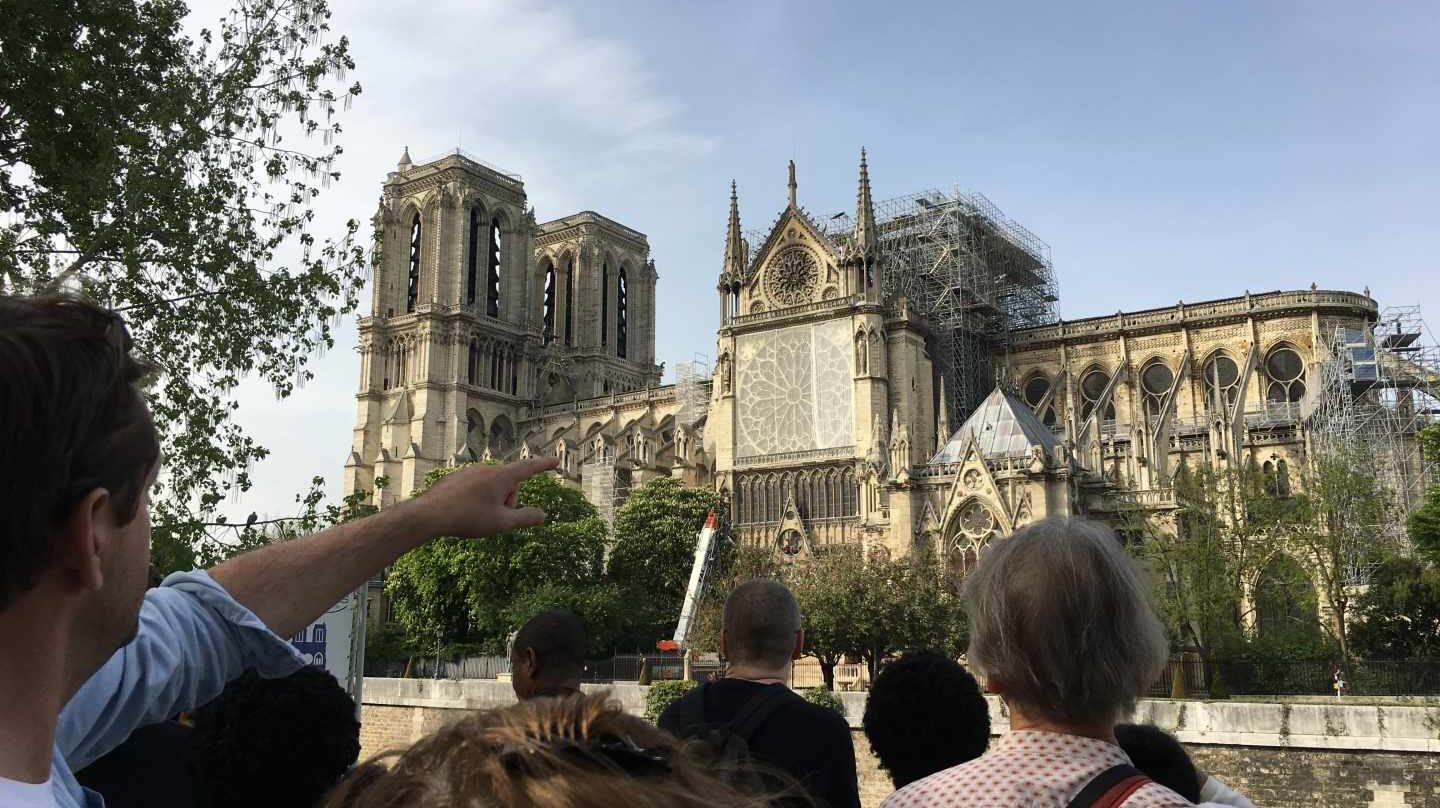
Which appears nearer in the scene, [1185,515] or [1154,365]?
[1185,515]

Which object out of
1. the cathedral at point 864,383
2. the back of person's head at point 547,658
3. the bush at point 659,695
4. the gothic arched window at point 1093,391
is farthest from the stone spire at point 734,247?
the back of person's head at point 547,658

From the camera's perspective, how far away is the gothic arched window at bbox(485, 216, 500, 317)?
217 ft

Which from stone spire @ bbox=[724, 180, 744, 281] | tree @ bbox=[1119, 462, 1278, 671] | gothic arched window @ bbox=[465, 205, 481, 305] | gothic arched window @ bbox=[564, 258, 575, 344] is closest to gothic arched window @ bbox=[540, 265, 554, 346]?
gothic arched window @ bbox=[564, 258, 575, 344]

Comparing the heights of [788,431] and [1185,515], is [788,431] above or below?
above

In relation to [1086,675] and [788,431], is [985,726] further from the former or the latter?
[788,431]

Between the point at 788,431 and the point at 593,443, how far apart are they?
50.4ft

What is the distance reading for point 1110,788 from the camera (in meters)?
2.45

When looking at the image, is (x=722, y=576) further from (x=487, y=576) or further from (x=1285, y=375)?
(x=1285, y=375)

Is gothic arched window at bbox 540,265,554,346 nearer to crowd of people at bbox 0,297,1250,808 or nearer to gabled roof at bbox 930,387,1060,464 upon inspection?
gabled roof at bbox 930,387,1060,464

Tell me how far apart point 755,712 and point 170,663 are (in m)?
2.46

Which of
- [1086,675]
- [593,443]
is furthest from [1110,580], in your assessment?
[593,443]

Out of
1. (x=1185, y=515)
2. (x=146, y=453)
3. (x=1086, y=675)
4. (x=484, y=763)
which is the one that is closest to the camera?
(x=484, y=763)

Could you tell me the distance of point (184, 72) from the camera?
1282 centimetres

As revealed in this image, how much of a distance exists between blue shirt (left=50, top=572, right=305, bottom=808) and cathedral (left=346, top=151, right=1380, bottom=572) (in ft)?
113
